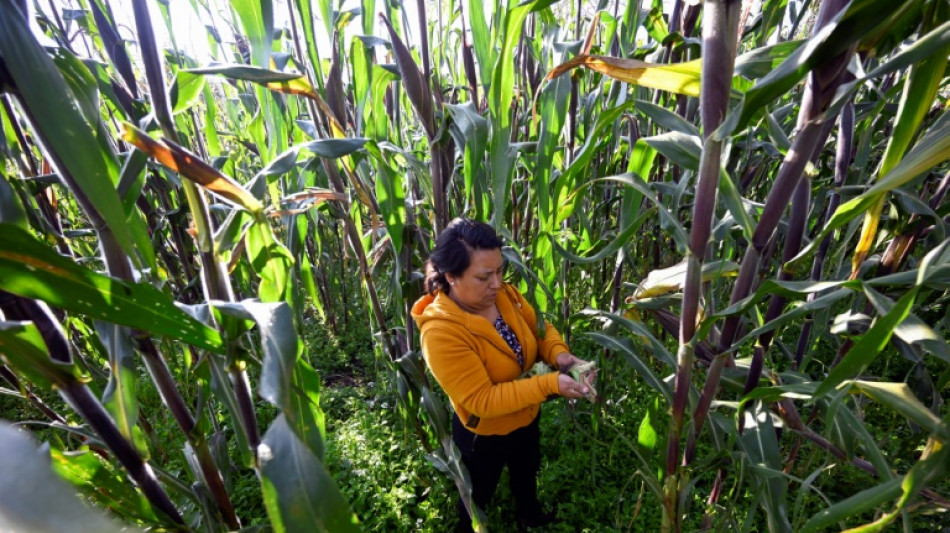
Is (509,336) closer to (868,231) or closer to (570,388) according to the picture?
(570,388)

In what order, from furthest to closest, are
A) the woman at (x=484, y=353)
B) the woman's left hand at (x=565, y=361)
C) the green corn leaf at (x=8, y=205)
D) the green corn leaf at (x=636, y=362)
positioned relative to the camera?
the woman's left hand at (x=565, y=361), the woman at (x=484, y=353), the green corn leaf at (x=636, y=362), the green corn leaf at (x=8, y=205)

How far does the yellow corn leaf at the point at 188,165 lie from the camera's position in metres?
0.52

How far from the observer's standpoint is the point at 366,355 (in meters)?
2.71

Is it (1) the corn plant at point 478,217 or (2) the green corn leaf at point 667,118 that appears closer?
(1) the corn plant at point 478,217

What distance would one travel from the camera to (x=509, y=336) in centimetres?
145

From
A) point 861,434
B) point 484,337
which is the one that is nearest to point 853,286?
point 861,434

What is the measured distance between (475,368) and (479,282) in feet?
0.83

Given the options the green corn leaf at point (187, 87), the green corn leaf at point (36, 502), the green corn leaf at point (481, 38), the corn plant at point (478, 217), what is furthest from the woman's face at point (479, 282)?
the green corn leaf at point (36, 502)

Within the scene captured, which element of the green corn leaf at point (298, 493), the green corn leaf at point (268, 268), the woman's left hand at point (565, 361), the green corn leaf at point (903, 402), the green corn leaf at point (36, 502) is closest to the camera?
the green corn leaf at point (36, 502)

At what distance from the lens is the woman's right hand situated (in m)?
1.18

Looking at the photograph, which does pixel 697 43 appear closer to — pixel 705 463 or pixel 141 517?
pixel 705 463

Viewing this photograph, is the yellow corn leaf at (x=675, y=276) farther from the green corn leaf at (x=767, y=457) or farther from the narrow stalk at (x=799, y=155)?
the green corn leaf at (x=767, y=457)

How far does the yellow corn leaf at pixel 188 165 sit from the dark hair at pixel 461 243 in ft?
2.26

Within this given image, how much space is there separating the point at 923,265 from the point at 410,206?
1332 millimetres
